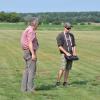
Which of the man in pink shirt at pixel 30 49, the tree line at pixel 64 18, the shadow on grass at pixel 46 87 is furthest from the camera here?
the tree line at pixel 64 18

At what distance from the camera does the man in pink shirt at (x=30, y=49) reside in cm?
1313

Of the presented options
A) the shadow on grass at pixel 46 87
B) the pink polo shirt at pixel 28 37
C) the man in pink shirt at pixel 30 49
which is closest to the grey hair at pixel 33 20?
the man in pink shirt at pixel 30 49

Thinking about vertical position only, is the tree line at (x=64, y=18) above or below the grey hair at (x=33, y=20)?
below

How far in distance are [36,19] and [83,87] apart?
2867 millimetres

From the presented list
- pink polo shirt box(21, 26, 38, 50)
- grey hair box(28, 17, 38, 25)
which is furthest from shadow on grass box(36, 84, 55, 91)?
grey hair box(28, 17, 38, 25)

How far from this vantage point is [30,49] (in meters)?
13.1

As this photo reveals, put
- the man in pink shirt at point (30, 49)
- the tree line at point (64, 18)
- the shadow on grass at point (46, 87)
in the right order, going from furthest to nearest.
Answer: the tree line at point (64, 18)
the shadow on grass at point (46, 87)
the man in pink shirt at point (30, 49)

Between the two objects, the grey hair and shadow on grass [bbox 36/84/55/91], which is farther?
shadow on grass [bbox 36/84/55/91]

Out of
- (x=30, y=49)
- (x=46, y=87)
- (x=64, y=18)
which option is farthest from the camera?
(x=64, y=18)

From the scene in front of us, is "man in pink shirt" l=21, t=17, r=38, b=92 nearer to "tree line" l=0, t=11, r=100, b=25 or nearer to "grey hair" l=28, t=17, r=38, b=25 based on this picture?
"grey hair" l=28, t=17, r=38, b=25

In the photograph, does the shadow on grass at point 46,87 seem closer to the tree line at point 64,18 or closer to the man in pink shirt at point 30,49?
the man in pink shirt at point 30,49

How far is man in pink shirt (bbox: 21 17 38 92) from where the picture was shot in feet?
43.1

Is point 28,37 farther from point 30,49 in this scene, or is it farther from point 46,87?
point 46,87

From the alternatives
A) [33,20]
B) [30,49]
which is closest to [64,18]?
[33,20]
